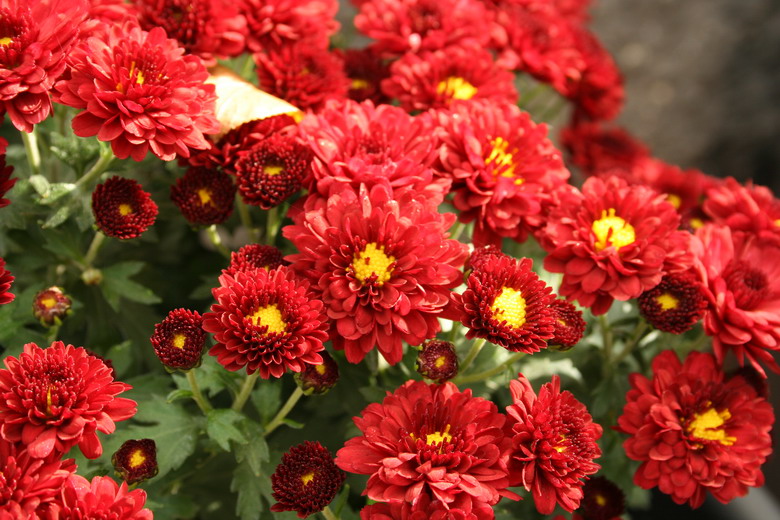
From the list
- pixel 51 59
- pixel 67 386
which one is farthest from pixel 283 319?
pixel 51 59

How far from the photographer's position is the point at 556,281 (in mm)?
1629

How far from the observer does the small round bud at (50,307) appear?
124cm

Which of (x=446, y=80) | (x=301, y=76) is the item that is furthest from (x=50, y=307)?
(x=446, y=80)

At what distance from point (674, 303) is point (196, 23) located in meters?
0.99

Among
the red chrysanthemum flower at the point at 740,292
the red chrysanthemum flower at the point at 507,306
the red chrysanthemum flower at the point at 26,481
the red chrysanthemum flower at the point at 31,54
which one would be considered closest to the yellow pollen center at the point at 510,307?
the red chrysanthemum flower at the point at 507,306

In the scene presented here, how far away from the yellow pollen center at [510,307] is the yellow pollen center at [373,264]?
17 cm

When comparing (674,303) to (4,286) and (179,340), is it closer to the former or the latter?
(179,340)

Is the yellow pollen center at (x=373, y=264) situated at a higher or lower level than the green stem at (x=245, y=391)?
higher

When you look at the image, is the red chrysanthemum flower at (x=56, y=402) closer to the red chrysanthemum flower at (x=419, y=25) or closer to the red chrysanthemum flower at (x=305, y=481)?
the red chrysanthemum flower at (x=305, y=481)

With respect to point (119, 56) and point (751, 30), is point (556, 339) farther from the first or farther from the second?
point (751, 30)

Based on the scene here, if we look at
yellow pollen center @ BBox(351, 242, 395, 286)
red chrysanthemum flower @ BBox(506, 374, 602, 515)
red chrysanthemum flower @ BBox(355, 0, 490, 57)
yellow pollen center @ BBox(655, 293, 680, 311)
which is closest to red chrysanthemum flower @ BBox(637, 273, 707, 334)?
yellow pollen center @ BBox(655, 293, 680, 311)

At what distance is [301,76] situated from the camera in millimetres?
1460

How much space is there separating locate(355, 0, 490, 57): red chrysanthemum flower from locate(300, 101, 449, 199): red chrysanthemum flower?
37cm

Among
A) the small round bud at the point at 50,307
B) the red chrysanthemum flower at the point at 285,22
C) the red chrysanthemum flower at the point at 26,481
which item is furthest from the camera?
the red chrysanthemum flower at the point at 285,22
